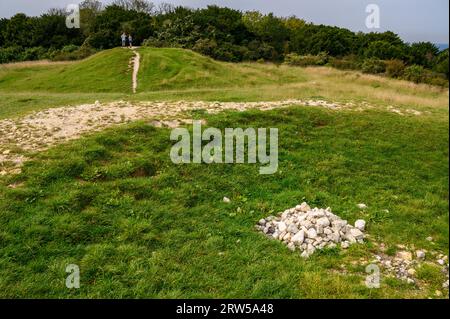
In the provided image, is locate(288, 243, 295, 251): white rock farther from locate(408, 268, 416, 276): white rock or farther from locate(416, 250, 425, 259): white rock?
locate(416, 250, 425, 259): white rock

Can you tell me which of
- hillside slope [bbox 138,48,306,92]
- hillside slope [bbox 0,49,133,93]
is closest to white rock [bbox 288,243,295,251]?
hillside slope [bbox 138,48,306,92]

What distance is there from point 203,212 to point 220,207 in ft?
1.49

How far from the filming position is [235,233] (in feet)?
27.0

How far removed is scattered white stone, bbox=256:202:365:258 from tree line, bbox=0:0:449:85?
33.9 metres

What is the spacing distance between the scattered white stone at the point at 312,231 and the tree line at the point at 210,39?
111ft

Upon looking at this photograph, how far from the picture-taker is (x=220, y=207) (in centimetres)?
929

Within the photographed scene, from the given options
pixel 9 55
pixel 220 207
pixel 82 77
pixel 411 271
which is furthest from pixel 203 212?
pixel 9 55

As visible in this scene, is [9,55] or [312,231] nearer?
[312,231]

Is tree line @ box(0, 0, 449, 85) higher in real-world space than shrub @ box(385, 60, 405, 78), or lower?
higher

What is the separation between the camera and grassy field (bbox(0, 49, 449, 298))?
6.67 m

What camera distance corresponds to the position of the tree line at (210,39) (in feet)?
148

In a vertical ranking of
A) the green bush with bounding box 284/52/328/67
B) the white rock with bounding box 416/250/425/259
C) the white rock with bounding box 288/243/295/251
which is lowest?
the white rock with bounding box 416/250/425/259

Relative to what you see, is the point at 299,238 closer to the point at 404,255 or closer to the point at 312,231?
the point at 312,231

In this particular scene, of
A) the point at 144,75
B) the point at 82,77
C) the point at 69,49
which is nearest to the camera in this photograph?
the point at 144,75
